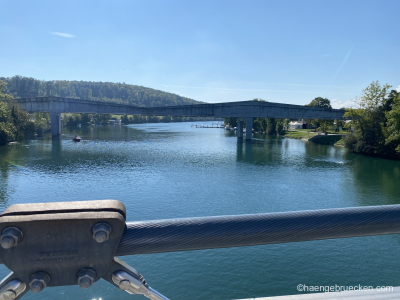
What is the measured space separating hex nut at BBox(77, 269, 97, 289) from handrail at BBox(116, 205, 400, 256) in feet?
0.42

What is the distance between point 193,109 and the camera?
69.5 meters

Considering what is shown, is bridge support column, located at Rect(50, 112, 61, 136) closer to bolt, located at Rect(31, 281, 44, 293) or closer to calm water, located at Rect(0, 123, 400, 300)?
calm water, located at Rect(0, 123, 400, 300)

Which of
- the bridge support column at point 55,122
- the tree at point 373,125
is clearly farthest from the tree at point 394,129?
the bridge support column at point 55,122

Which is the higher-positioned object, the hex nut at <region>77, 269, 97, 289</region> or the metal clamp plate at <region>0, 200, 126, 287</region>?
the metal clamp plate at <region>0, 200, 126, 287</region>

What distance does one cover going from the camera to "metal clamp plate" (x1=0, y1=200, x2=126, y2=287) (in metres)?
1.17

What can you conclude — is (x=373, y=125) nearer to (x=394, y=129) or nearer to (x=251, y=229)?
(x=394, y=129)

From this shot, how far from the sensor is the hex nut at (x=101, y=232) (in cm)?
119

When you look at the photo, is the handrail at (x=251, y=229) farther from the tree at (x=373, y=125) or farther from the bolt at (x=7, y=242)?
the tree at (x=373, y=125)

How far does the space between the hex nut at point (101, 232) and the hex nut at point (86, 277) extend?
0.15 meters

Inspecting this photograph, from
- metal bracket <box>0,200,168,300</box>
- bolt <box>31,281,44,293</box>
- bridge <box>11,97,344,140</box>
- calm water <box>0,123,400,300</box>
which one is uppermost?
bridge <box>11,97,344,140</box>

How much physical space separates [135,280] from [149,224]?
23 cm

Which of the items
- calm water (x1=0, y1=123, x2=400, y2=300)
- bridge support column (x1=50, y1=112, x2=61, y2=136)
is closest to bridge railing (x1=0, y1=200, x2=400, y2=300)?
calm water (x1=0, y1=123, x2=400, y2=300)

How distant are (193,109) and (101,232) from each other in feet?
226

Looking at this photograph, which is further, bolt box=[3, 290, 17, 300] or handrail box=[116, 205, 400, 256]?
handrail box=[116, 205, 400, 256]
